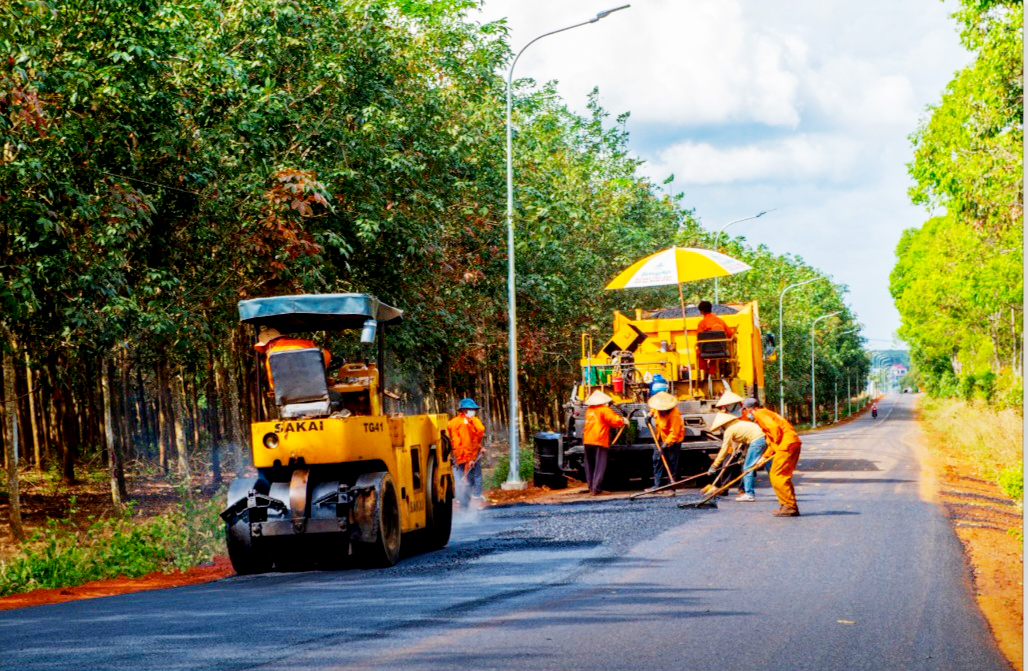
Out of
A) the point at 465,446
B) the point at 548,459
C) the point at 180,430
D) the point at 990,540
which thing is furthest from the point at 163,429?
the point at 990,540

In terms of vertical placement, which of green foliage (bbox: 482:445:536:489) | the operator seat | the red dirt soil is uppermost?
the operator seat

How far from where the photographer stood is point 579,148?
4281cm

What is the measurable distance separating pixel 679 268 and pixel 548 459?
161 inches

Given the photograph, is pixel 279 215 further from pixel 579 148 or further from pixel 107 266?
pixel 579 148

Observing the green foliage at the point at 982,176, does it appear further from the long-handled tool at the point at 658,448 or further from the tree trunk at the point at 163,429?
the tree trunk at the point at 163,429

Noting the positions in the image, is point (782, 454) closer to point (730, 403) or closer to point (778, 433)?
point (778, 433)

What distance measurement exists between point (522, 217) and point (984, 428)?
15946mm

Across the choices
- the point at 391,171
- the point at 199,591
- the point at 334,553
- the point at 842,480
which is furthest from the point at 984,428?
the point at 199,591

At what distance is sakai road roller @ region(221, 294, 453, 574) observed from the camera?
40.8ft

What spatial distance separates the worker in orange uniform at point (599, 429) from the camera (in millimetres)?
21344

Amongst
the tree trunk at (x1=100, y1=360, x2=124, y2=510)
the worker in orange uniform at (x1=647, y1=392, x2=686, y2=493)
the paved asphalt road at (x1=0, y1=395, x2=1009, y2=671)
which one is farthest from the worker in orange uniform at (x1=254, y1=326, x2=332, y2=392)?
the worker in orange uniform at (x1=647, y1=392, x2=686, y2=493)

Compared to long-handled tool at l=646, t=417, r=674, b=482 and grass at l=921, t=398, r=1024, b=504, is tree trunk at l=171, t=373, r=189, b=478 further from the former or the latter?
grass at l=921, t=398, r=1024, b=504

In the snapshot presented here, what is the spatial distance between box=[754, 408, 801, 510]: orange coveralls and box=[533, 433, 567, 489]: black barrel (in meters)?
6.29

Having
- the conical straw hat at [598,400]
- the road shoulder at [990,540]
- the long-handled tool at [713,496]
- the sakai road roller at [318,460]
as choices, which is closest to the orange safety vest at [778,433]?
the long-handled tool at [713,496]
